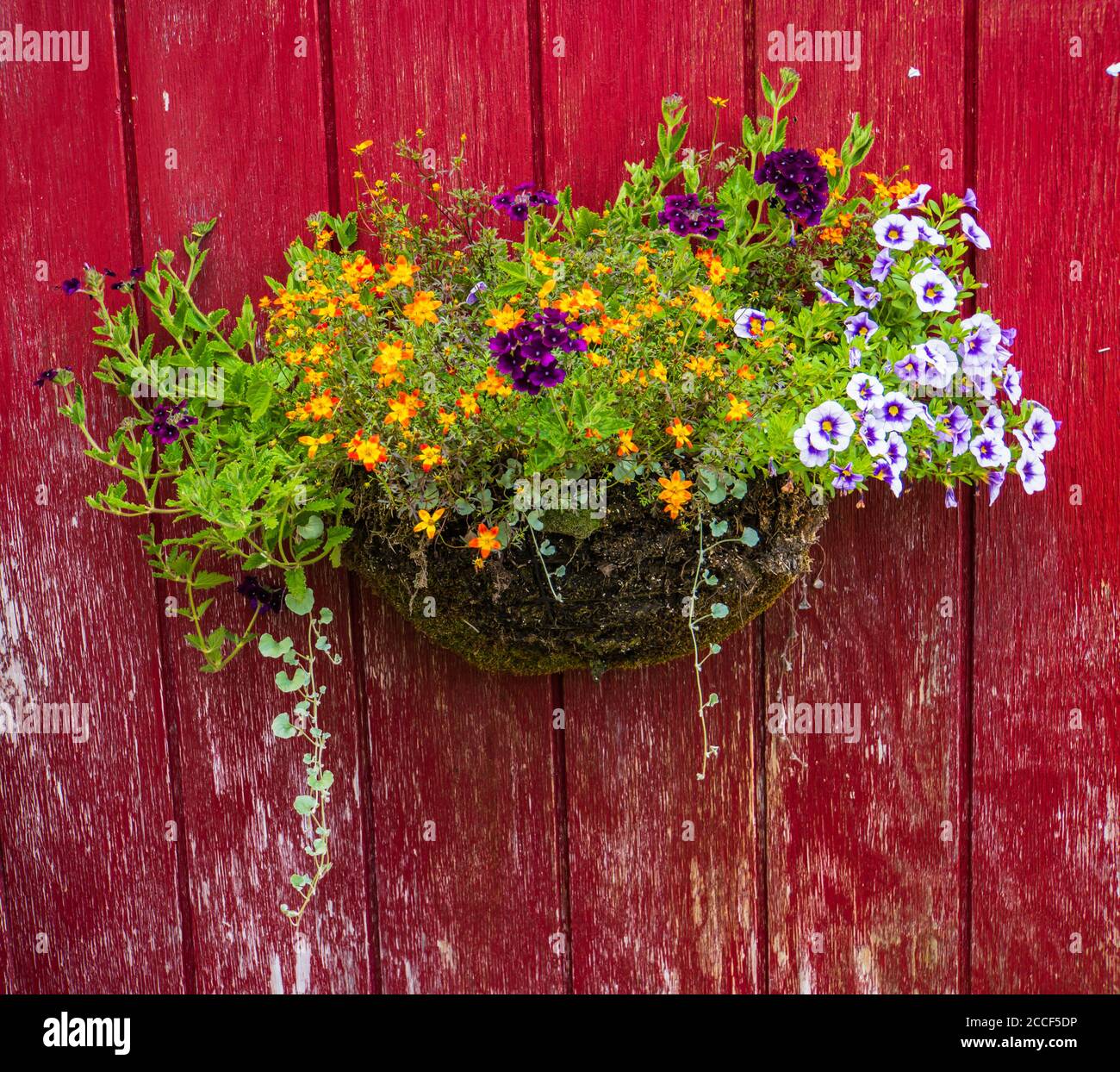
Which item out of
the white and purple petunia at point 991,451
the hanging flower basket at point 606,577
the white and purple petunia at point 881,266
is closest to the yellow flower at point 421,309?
the hanging flower basket at point 606,577

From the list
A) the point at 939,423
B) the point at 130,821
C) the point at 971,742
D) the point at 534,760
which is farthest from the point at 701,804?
the point at 130,821

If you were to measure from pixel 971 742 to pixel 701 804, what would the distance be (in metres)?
0.41

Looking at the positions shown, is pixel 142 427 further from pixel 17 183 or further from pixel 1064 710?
pixel 1064 710

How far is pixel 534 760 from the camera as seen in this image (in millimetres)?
1617

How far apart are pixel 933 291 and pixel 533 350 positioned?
0.54 m

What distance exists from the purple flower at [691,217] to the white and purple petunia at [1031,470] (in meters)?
0.48

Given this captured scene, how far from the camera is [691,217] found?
1.32 metres

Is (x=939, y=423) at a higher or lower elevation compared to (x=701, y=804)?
higher

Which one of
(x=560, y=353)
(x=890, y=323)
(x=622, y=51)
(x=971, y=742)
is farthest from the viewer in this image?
(x=971, y=742)

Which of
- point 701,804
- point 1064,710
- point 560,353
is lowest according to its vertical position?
point 701,804

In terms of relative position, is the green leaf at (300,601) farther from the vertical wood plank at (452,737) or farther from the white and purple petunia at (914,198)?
the white and purple petunia at (914,198)

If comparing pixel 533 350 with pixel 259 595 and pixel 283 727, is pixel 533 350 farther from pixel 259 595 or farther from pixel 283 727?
pixel 283 727

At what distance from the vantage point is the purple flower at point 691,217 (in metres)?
1.32

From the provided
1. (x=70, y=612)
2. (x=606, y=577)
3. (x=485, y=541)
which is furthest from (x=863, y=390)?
(x=70, y=612)
